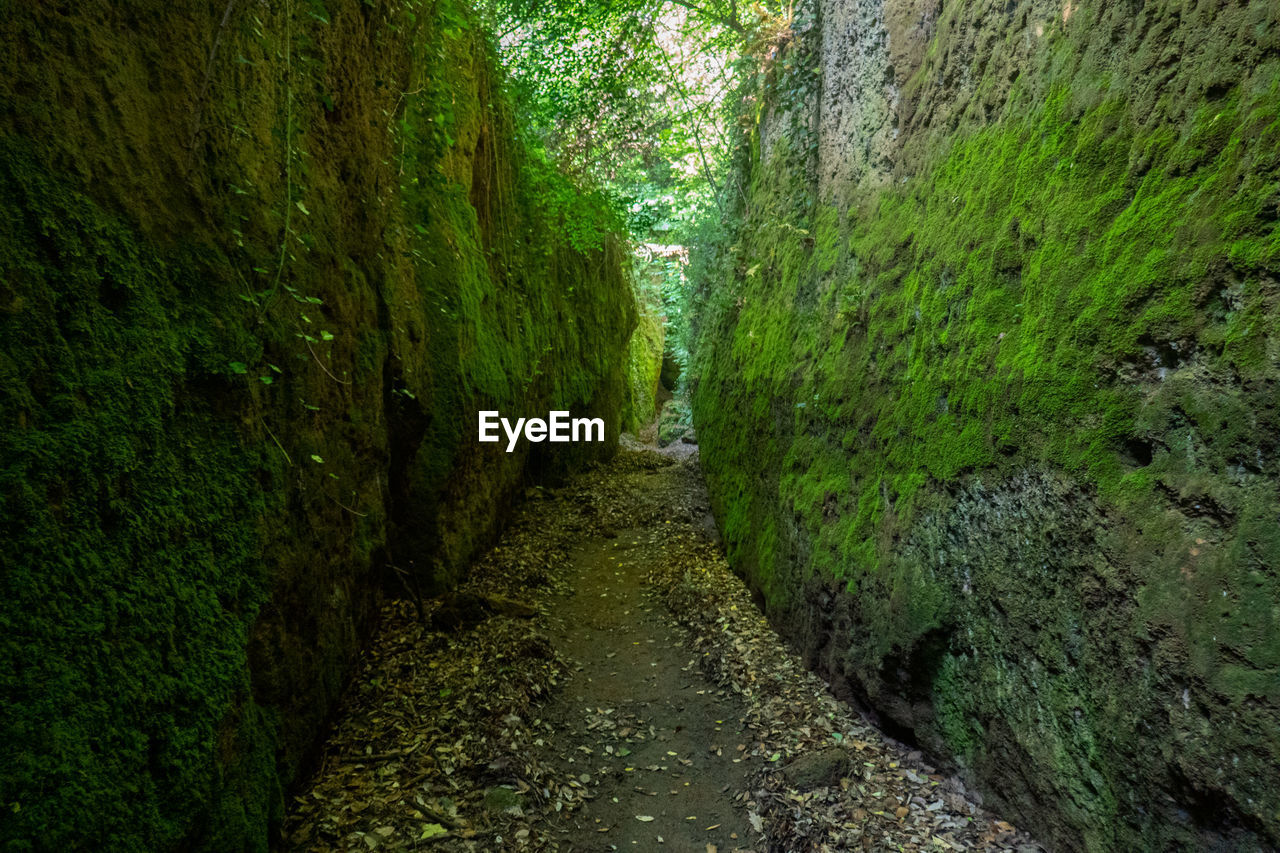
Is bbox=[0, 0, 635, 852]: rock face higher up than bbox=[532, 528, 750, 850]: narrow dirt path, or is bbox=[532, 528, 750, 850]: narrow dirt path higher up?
bbox=[0, 0, 635, 852]: rock face

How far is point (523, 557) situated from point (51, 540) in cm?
605

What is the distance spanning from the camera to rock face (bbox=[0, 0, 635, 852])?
202cm

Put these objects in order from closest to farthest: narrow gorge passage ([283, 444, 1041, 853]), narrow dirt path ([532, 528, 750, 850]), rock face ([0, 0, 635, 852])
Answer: rock face ([0, 0, 635, 852]), narrow gorge passage ([283, 444, 1041, 853]), narrow dirt path ([532, 528, 750, 850])

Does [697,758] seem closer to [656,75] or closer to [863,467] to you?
[863,467]

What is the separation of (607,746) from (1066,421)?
3757 mm

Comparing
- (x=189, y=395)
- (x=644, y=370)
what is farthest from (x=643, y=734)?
(x=644, y=370)

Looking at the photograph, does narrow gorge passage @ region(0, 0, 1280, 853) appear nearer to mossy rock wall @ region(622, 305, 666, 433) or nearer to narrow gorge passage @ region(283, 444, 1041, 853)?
narrow gorge passage @ region(283, 444, 1041, 853)

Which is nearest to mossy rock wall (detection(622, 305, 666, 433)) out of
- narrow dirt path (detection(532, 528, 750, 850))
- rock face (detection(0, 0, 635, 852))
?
narrow dirt path (detection(532, 528, 750, 850))

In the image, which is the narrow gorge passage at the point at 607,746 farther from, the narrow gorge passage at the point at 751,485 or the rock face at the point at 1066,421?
the rock face at the point at 1066,421

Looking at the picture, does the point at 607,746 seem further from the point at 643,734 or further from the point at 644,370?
the point at 644,370

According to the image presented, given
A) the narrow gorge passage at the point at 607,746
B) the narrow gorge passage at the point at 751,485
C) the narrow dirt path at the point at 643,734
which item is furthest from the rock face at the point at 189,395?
the narrow dirt path at the point at 643,734

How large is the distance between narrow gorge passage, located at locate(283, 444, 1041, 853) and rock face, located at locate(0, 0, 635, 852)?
52 cm

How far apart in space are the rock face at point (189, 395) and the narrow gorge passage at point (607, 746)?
524mm

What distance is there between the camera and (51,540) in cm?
204
